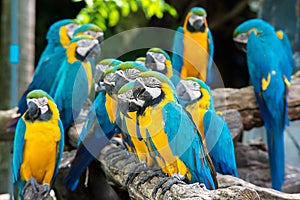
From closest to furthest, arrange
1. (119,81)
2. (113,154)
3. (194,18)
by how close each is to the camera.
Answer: (119,81), (113,154), (194,18)

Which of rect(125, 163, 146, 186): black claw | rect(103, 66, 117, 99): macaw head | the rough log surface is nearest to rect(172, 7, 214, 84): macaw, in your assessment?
Result: the rough log surface

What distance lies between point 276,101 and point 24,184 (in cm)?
134

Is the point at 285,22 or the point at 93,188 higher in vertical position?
the point at 285,22

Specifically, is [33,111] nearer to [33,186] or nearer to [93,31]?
[33,186]

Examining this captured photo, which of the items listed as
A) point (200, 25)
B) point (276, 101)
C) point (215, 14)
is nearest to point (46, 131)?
point (200, 25)

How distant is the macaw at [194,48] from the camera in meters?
2.84

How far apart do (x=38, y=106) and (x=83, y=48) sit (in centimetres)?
59

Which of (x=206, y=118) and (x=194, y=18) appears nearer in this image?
(x=206, y=118)

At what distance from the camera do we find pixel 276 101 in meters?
2.87

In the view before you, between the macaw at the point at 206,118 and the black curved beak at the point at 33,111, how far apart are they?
56cm

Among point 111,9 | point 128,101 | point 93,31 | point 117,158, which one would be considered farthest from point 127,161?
point 111,9

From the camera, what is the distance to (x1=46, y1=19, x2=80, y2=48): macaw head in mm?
3035

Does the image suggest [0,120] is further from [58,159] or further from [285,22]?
[285,22]

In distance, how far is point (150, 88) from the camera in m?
1.74
